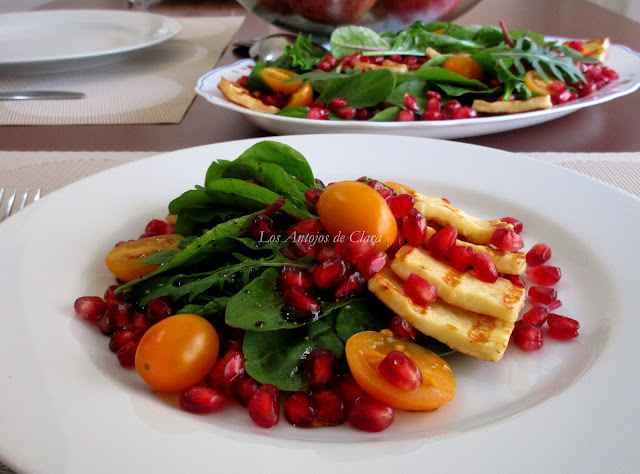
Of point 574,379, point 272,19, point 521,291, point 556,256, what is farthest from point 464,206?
point 272,19

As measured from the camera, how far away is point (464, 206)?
2.03 m

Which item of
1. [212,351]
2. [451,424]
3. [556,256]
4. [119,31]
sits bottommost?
[119,31]

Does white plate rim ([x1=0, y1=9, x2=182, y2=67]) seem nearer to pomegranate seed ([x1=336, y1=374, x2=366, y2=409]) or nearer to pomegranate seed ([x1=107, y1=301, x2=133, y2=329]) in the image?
pomegranate seed ([x1=107, y1=301, x2=133, y2=329])

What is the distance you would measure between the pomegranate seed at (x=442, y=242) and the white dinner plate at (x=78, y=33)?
3124 millimetres

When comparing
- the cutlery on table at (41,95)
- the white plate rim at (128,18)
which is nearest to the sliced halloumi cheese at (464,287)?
the cutlery on table at (41,95)

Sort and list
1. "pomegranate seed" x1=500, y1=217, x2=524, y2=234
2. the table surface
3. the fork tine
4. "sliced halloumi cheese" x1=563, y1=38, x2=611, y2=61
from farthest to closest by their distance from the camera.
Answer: "sliced halloumi cheese" x1=563, y1=38, x2=611, y2=61 < the table surface < the fork tine < "pomegranate seed" x1=500, y1=217, x2=524, y2=234

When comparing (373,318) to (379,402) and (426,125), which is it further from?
(426,125)

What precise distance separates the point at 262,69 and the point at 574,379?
2.62 metres

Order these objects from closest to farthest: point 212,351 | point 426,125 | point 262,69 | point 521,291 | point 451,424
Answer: point 451,424, point 212,351, point 521,291, point 426,125, point 262,69

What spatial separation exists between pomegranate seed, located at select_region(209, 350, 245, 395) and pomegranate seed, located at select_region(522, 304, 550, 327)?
80 cm

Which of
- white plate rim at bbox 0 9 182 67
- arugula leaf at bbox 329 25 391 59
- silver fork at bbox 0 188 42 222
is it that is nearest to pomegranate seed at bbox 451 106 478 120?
arugula leaf at bbox 329 25 391 59

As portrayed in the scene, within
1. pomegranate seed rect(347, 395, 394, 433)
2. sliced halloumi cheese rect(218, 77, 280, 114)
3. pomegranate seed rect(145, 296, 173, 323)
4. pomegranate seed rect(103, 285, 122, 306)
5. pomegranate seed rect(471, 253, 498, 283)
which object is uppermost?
pomegranate seed rect(471, 253, 498, 283)

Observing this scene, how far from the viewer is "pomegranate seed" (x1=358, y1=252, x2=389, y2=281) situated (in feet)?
→ 4.74

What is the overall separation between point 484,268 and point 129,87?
3.02 meters
